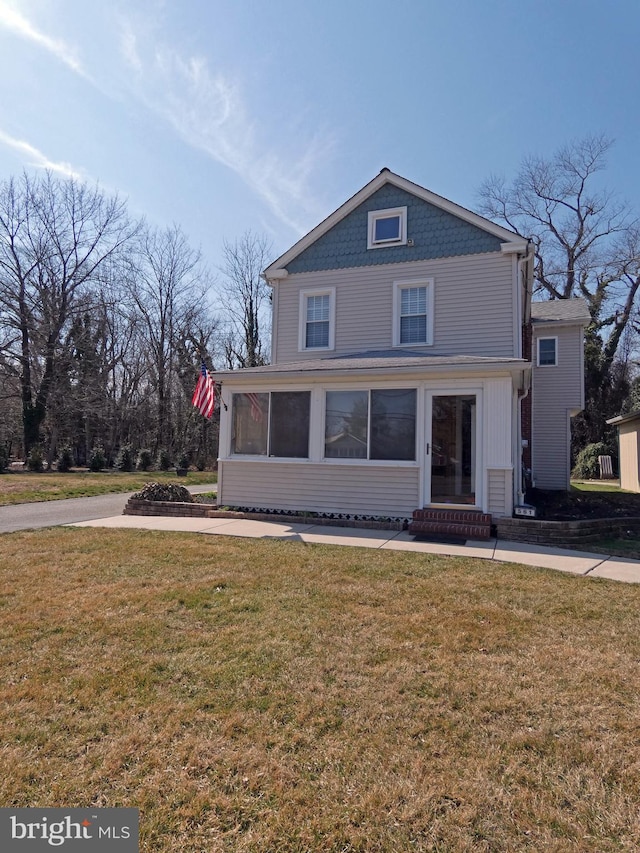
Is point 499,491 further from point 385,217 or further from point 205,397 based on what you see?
point 385,217

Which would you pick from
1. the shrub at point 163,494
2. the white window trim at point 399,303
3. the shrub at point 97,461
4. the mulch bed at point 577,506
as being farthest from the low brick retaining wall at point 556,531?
the shrub at point 97,461

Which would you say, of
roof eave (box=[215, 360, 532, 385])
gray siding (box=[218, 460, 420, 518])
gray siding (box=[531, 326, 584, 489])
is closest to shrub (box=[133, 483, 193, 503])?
gray siding (box=[218, 460, 420, 518])

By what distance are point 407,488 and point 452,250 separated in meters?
5.94

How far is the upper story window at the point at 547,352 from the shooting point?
15.9 metres

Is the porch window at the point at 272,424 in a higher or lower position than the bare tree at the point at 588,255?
lower

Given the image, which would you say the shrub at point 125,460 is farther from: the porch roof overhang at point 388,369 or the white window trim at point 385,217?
the white window trim at point 385,217

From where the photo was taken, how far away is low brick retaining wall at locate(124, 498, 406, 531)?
28.0 feet

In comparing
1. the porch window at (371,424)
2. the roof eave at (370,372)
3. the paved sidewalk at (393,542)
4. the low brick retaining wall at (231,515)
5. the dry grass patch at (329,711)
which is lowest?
the dry grass patch at (329,711)

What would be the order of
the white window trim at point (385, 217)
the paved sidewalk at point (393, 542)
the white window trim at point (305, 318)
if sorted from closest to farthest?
the paved sidewalk at point (393, 542) < the white window trim at point (385, 217) < the white window trim at point (305, 318)

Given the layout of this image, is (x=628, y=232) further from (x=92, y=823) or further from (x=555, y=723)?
(x=92, y=823)

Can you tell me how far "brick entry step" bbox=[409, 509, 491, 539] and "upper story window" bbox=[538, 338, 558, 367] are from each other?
9.83 meters

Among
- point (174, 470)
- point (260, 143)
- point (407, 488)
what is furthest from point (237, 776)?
point (174, 470)

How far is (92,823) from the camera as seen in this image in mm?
1953

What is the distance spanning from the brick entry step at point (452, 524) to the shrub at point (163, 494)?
17.4 feet
